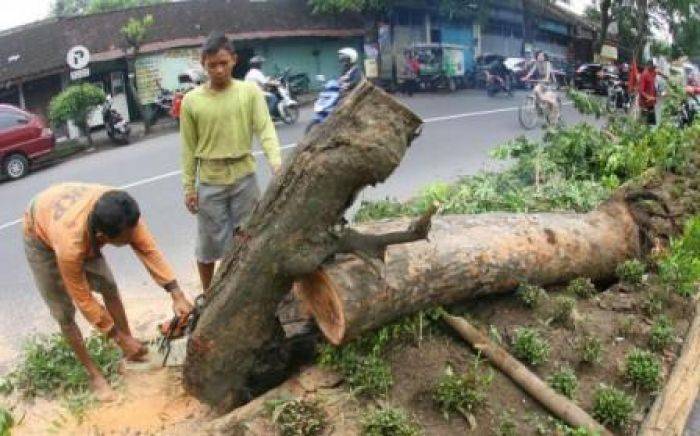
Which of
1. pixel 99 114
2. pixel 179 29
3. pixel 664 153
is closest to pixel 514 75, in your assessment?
pixel 179 29

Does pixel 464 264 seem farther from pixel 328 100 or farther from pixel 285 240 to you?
pixel 328 100

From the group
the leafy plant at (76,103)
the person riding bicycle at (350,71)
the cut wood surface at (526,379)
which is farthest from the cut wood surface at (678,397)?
the leafy plant at (76,103)

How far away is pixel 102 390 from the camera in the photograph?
176 inches

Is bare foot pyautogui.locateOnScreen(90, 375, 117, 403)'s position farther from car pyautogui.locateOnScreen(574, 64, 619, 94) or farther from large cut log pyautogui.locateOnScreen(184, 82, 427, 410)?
car pyautogui.locateOnScreen(574, 64, 619, 94)

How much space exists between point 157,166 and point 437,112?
765cm

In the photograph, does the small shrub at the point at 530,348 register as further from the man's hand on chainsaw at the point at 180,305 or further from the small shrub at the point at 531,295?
the man's hand on chainsaw at the point at 180,305

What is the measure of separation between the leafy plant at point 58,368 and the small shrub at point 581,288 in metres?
3.39

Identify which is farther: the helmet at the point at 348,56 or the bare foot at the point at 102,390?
the helmet at the point at 348,56

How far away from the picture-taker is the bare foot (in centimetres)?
445

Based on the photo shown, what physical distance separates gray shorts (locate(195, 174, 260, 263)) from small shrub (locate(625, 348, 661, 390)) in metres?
2.82

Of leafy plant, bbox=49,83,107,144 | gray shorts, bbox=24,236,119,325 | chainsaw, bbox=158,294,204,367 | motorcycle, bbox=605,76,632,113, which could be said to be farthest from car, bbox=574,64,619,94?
gray shorts, bbox=24,236,119,325

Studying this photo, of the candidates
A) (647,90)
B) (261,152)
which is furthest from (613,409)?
(647,90)

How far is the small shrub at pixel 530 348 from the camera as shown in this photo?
4426 mm

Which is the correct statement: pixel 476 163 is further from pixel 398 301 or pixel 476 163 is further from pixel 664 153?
pixel 398 301
